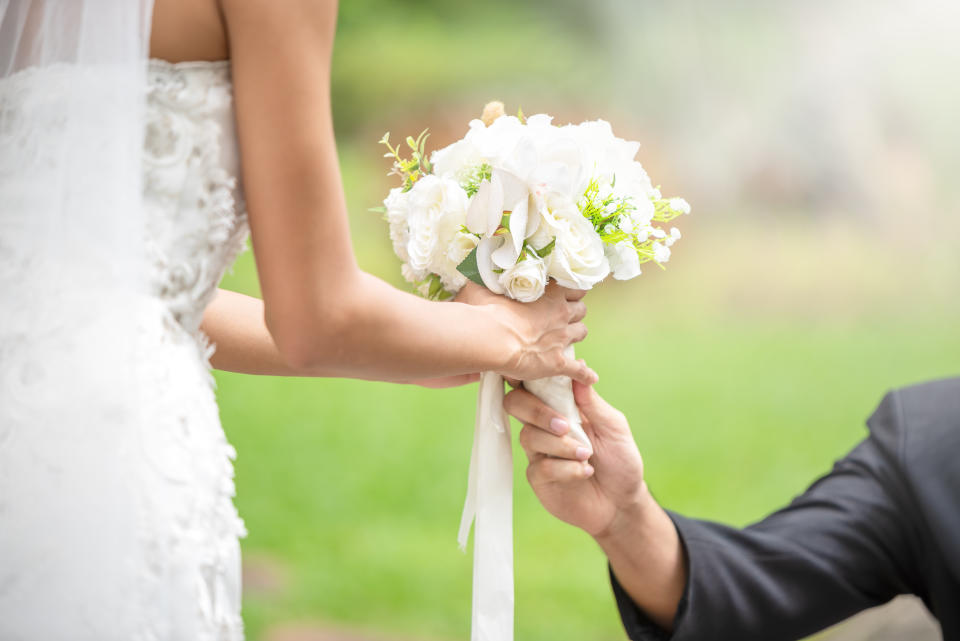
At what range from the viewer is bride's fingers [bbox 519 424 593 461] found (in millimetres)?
1585

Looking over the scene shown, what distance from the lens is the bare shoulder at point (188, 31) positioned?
3.63ft

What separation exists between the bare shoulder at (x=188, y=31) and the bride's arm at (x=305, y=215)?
0.04 meters

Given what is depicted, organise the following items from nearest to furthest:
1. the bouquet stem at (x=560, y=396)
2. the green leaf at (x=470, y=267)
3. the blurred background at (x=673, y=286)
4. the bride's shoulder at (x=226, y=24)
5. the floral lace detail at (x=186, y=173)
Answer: the bride's shoulder at (x=226, y=24) → the floral lace detail at (x=186, y=173) → the green leaf at (x=470, y=267) → the bouquet stem at (x=560, y=396) → the blurred background at (x=673, y=286)

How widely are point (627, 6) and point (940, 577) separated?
7596 millimetres

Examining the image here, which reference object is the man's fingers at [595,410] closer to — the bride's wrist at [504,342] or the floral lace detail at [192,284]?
the bride's wrist at [504,342]

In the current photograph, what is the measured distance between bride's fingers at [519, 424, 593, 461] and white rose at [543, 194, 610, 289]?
0.27 m

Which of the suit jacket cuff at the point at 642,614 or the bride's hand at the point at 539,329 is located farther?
the suit jacket cuff at the point at 642,614

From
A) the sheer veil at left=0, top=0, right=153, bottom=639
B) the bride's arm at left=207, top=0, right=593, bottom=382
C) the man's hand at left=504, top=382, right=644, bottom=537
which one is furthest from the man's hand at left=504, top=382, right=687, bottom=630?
the sheer veil at left=0, top=0, right=153, bottom=639

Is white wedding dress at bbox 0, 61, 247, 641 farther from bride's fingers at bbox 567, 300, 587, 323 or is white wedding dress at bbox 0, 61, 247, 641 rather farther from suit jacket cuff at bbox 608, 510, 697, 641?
suit jacket cuff at bbox 608, 510, 697, 641

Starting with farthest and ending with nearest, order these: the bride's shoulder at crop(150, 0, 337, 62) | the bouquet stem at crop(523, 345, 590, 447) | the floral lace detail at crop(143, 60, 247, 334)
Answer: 1. the bouquet stem at crop(523, 345, 590, 447)
2. the floral lace detail at crop(143, 60, 247, 334)
3. the bride's shoulder at crop(150, 0, 337, 62)

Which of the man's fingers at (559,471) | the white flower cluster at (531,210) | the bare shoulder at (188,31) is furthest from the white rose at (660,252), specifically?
the bare shoulder at (188,31)

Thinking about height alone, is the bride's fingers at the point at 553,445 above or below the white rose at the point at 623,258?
below

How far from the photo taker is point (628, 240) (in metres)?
1.51

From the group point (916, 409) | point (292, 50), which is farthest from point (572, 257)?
point (916, 409)
